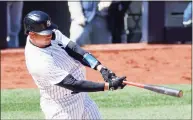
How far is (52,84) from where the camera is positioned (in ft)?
15.9

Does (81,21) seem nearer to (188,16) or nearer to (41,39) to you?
(188,16)

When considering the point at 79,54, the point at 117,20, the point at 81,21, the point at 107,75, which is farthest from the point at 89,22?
the point at 107,75

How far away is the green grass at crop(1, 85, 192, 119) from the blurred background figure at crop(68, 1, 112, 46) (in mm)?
1574

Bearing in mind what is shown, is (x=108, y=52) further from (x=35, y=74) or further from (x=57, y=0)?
(x=35, y=74)

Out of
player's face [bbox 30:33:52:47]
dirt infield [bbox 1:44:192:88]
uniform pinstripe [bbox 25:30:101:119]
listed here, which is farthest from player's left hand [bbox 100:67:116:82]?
dirt infield [bbox 1:44:192:88]

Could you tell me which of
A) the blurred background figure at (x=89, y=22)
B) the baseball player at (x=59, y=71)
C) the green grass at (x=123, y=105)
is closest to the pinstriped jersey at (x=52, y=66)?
the baseball player at (x=59, y=71)

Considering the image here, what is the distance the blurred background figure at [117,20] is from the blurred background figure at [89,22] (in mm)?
108

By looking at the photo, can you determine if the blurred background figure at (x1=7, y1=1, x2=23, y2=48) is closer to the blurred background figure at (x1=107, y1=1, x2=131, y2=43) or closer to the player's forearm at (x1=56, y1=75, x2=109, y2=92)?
the blurred background figure at (x1=107, y1=1, x2=131, y2=43)

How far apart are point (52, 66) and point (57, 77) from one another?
10cm

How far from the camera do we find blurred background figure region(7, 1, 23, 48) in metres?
10.2

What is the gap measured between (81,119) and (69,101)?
0.20 metres

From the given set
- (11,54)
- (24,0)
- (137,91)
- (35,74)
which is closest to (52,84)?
(35,74)

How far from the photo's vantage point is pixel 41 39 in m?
4.83

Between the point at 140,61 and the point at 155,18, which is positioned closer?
the point at 140,61
